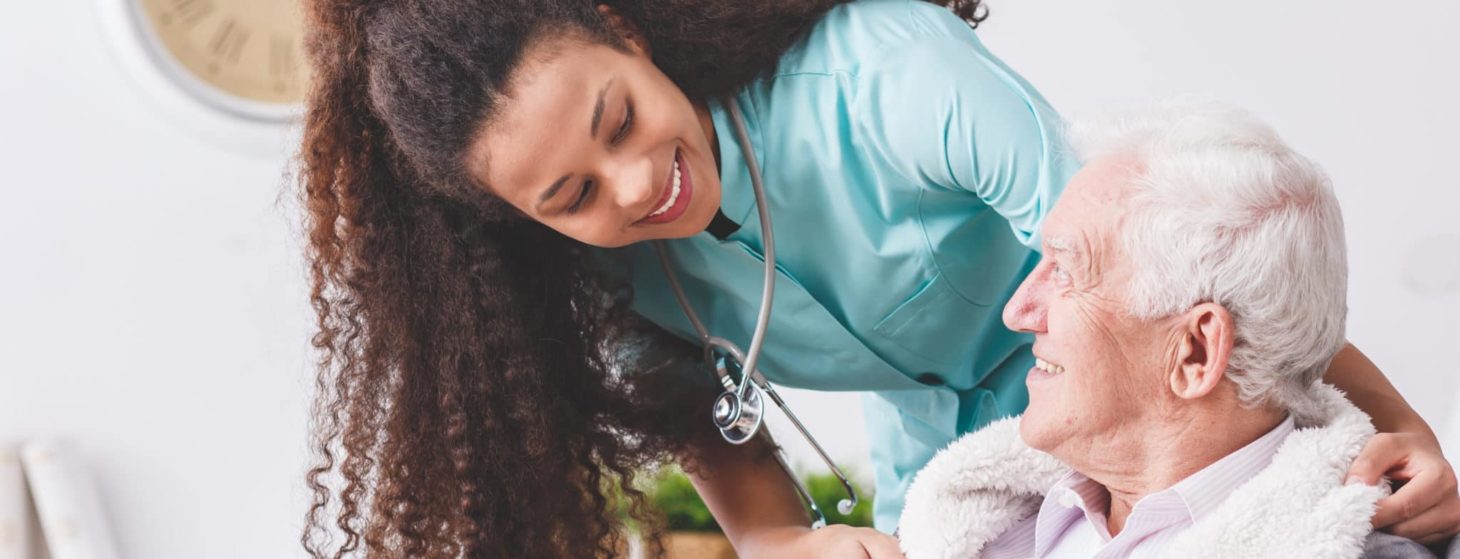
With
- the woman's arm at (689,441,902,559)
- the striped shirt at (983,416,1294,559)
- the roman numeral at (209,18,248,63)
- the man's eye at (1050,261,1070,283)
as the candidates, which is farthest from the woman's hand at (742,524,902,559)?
the roman numeral at (209,18,248,63)

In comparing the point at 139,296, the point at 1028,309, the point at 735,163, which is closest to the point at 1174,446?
the point at 1028,309

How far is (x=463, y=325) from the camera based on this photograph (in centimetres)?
142

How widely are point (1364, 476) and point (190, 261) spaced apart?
2428mm

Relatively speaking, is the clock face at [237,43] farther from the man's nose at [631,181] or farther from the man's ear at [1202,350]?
the man's ear at [1202,350]

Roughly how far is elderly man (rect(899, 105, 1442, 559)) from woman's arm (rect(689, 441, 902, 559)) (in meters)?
0.43

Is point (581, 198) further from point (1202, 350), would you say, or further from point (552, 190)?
point (1202, 350)

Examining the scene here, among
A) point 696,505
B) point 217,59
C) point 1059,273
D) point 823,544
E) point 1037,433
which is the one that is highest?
point 217,59

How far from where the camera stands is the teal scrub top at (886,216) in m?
1.22

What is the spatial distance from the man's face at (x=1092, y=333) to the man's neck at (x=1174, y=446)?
0.05ft

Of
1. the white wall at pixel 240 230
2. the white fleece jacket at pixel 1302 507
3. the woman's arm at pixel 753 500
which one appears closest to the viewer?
the white fleece jacket at pixel 1302 507

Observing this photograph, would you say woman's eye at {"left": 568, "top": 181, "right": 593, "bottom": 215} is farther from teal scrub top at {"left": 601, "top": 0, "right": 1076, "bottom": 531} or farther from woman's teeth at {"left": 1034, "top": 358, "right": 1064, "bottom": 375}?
woman's teeth at {"left": 1034, "top": 358, "right": 1064, "bottom": 375}

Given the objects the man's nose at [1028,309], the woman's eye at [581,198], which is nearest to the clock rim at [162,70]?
the woman's eye at [581,198]

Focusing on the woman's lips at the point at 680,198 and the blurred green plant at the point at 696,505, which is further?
the blurred green plant at the point at 696,505

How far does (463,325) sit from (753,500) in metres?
0.40
